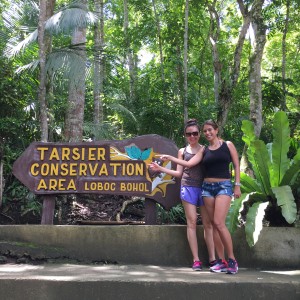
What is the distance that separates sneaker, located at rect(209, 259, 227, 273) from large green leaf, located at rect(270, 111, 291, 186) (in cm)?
141

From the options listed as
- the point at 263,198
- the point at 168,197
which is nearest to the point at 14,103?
the point at 168,197

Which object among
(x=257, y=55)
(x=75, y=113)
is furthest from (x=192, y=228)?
(x=257, y=55)

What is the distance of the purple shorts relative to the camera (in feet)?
14.8

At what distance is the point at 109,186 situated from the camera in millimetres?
5305

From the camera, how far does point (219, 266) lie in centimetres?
440

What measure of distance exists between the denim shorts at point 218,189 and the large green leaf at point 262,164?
101cm

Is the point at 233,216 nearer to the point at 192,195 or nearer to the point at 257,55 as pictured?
the point at 192,195

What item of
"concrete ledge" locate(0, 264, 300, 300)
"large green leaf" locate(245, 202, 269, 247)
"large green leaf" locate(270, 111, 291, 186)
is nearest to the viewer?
"concrete ledge" locate(0, 264, 300, 300)

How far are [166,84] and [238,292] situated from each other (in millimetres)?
8889

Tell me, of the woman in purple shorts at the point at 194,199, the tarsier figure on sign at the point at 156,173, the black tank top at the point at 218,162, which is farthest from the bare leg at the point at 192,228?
the tarsier figure on sign at the point at 156,173

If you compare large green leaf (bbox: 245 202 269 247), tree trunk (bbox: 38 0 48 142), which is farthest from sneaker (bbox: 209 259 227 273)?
tree trunk (bbox: 38 0 48 142)

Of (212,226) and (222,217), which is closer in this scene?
(222,217)

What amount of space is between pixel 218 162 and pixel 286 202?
1.09 meters

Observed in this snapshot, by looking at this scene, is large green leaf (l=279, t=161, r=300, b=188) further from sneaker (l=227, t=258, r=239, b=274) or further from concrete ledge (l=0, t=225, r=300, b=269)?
sneaker (l=227, t=258, r=239, b=274)
